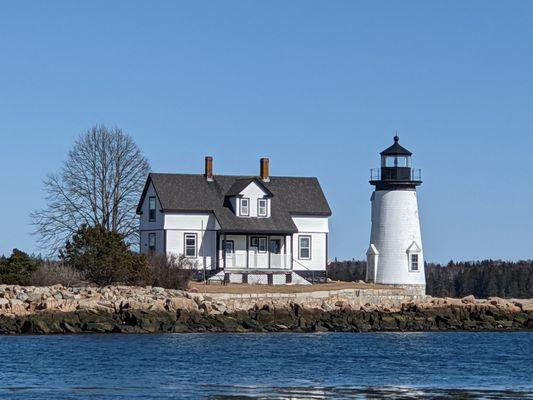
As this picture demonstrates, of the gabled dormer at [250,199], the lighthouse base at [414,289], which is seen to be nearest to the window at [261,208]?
the gabled dormer at [250,199]

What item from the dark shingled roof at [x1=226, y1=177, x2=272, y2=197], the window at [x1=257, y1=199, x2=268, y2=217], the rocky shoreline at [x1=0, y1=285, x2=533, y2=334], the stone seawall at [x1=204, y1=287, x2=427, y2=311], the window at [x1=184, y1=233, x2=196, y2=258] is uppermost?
the dark shingled roof at [x1=226, y1=177, x2=272, y2=197]

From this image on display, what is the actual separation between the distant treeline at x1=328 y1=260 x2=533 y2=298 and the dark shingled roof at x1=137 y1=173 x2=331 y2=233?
18585mm

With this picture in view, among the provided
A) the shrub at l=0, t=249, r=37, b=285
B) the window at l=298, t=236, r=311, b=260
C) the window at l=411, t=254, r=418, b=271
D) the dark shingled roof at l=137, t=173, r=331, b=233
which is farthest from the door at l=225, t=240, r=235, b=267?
the shrub at l=0, t=249, r=37, b=285

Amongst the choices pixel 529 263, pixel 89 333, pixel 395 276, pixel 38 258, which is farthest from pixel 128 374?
pixel 529 263

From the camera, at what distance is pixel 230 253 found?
2394 inches

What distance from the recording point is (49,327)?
153ft

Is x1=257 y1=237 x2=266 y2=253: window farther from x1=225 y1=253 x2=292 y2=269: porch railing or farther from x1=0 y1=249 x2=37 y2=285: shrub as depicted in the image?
x1=0 y1=249 x2=37 y2=285: shrub

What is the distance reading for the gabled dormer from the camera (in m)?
61.4

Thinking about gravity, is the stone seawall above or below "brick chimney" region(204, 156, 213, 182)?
below

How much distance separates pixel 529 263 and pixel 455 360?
170 ft

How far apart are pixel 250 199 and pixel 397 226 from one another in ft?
22.9

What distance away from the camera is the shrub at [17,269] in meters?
52.5

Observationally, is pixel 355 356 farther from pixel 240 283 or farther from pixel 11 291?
pixel 240 283

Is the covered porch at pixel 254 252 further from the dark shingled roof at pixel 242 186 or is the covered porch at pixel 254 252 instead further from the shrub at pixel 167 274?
the shrub at pixel 167 274
